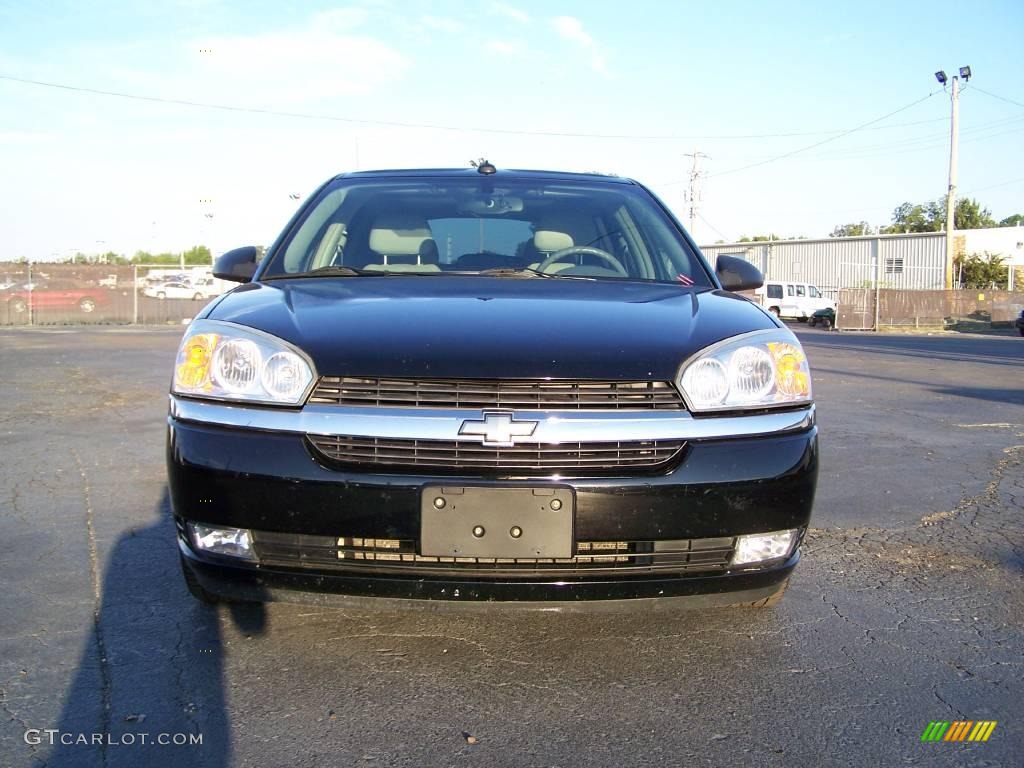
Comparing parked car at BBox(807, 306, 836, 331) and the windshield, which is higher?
the windshield

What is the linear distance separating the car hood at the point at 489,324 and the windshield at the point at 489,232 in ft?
1.37

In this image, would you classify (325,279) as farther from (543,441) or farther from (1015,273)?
(1015,273)

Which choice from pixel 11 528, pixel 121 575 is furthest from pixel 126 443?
pixel 121 575

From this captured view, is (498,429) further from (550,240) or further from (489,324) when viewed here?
(550,240)

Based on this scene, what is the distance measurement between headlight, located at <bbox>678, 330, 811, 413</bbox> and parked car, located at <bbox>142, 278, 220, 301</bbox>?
27.7 meters

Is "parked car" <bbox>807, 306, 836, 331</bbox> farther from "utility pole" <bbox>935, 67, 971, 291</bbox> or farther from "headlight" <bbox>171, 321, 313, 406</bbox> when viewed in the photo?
"headlight" <bbox>171, 321, 313, 406</bbox>

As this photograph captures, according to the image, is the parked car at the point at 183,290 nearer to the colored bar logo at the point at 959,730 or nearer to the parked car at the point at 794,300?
the parked car at the point at 794,300

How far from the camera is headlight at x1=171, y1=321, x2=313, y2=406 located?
2416mm

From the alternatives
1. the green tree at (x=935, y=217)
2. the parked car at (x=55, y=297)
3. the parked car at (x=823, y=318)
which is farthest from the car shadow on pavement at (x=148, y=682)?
the green tree at (x=935, y=217)

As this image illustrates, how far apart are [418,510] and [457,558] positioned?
0.54 ft

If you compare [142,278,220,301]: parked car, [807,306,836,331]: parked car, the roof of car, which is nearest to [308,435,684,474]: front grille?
the roof of car

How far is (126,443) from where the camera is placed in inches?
250

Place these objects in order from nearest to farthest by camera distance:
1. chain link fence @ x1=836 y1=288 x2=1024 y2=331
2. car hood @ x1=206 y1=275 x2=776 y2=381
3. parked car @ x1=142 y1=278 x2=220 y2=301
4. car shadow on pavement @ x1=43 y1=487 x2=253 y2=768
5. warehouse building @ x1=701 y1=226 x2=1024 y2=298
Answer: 1. car shadow on pavement @ x1=43 y1=487 x2=253 y2=768
2. car hood @ x1=206 y1=275 x2=776 y2=381
3. parked car @ x1=142 y1=278 x2=220 y2=301
4. chain link fence @ x1=836 y1=288 x2=1024 y2=331
5. warehouse building @ x1=701 y1=226 x2=1024 y2=298

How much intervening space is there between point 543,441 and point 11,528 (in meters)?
3.01
